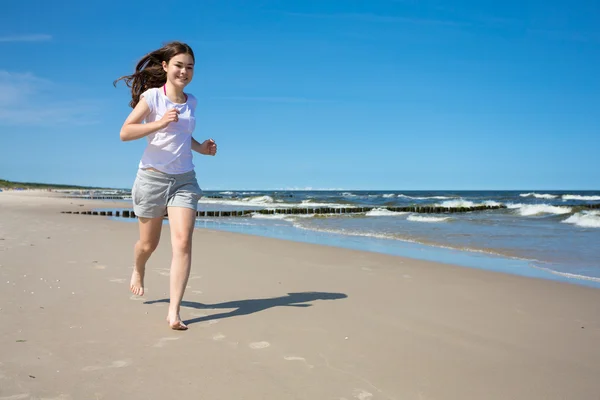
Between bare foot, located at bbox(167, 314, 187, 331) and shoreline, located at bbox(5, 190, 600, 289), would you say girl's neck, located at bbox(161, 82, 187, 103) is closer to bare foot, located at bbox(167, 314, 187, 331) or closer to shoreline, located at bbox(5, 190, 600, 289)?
bare foot, located at bbox(167, 314, 187, 331)

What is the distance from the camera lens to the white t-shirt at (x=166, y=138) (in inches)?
154

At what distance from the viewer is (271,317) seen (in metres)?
4.13

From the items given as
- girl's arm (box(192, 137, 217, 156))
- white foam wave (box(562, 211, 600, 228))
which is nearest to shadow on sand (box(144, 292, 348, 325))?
girl's arm (box(192, 137, 217, 156))

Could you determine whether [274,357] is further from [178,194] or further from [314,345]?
[178,194]

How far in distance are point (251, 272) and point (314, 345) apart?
3.12 metres

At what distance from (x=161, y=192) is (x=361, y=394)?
2.32 m

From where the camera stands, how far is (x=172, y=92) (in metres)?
3.99

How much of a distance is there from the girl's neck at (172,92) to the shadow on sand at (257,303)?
1851mm

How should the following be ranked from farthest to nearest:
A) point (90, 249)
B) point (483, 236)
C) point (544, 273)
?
point (483, 236) < point (90, 249) < point (544, 273)

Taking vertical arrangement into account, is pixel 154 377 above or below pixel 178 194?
below

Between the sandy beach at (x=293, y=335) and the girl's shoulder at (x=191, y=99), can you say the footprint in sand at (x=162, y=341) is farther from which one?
the girl's shoulder at (x=191, y=99)

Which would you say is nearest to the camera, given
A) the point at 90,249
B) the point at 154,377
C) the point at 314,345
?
the point at 154,377

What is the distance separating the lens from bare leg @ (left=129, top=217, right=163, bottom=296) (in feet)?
13.7

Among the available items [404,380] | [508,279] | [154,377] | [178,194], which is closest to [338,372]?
[404,380]
